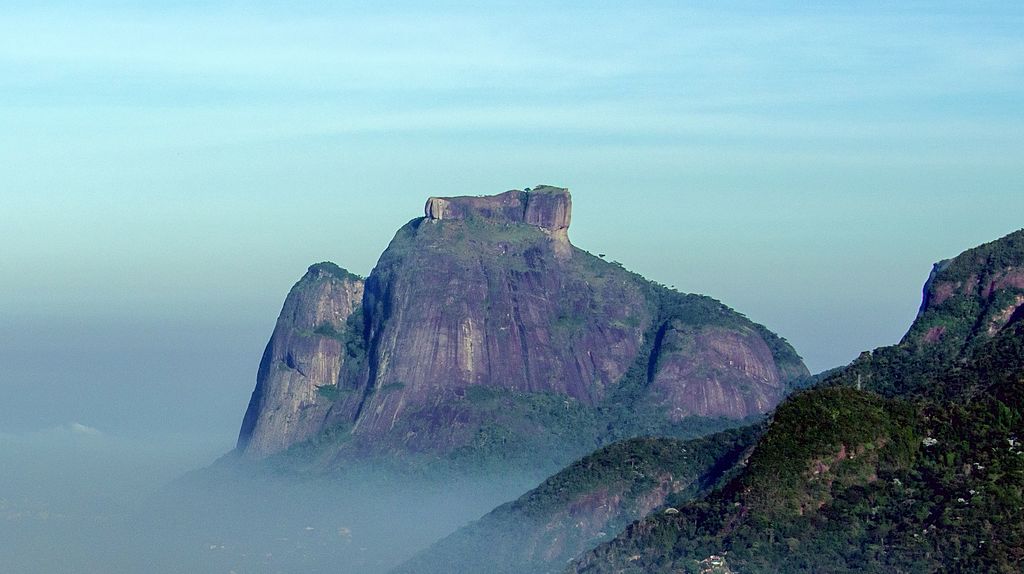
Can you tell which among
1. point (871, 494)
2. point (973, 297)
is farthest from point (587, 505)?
point (871, 494)

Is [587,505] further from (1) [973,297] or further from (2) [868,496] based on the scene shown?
(2) [868,496]

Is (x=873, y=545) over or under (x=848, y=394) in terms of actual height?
under

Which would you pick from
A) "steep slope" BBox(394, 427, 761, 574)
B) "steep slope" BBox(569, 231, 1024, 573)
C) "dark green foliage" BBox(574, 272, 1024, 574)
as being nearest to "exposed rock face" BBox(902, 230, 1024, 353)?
"steep slope" BBox(394, 427, 761, 574)

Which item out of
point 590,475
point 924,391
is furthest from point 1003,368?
point 590,475

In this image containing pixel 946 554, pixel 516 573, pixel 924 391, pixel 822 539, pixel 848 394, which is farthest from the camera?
pixel 516 573

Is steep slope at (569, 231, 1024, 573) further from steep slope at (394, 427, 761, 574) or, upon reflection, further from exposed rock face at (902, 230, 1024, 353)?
steep slope at (394, 427, 761, 574)

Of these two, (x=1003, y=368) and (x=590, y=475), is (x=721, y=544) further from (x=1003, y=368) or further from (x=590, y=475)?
(x=590, y=475)
